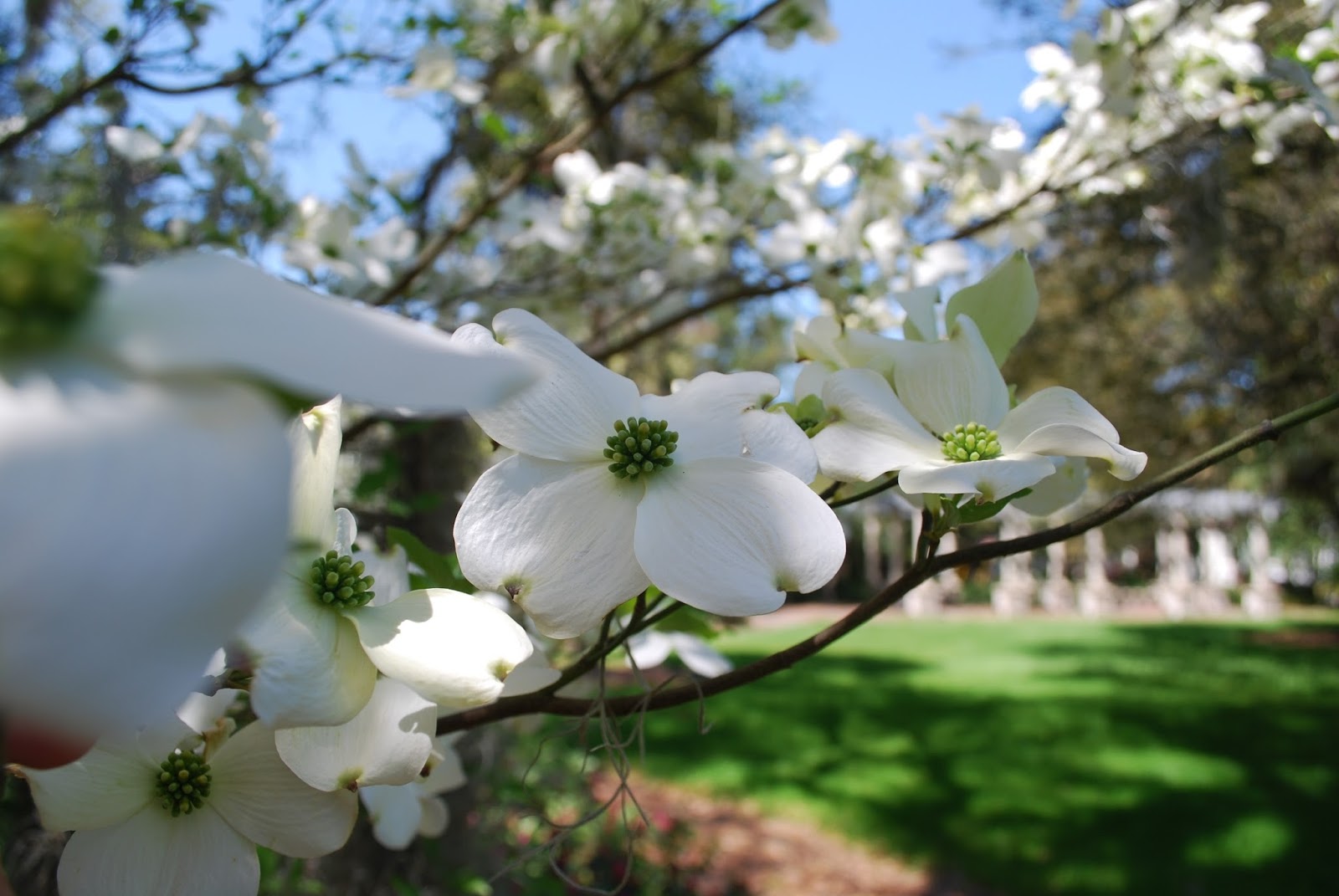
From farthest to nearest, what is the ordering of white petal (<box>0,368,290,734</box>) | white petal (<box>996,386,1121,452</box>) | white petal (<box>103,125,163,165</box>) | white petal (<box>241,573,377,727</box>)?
white petal (<box>103,125,163,165</box>) → white petal (<box>996,386,1121,452</box>) → white petal (<box>241,573,377,727</box>) → white petal (<box>0,368,290,734</box>)

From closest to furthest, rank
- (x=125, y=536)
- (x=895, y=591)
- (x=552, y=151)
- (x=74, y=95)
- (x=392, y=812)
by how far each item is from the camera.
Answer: (x=125, y=536)
(x=895, y=591)
(x=392, y=812)
(x=74, y=95)
(x=552, y=151)

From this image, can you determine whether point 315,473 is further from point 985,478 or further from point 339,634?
point 985,478

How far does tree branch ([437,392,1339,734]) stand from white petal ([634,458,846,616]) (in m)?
0.06

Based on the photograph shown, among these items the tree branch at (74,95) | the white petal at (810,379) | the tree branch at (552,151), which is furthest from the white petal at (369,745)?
the tree branch at (74,95)

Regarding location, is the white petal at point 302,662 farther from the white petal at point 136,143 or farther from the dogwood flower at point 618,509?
the white petal at point 136,143

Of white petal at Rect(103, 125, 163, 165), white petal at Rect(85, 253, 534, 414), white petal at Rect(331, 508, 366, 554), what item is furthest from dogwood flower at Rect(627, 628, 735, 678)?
white petal at Rect(103, 125, 163, 165)

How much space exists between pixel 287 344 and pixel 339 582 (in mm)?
183

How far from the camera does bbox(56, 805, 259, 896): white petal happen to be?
1.16ft

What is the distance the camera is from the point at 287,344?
184 mm

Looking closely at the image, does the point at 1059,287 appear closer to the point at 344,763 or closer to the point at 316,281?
the point at 316,281

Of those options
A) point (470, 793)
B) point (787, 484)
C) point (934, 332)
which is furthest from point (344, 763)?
point (470, 793)

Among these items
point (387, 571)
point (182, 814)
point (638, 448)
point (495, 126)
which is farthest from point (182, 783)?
point (495, 126)

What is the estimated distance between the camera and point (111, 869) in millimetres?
356

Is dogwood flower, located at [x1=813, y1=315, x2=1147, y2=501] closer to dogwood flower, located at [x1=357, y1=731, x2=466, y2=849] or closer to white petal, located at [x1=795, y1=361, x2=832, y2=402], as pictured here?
white petal, located at [x1=795, y1=361, x2=832, y2=402]
